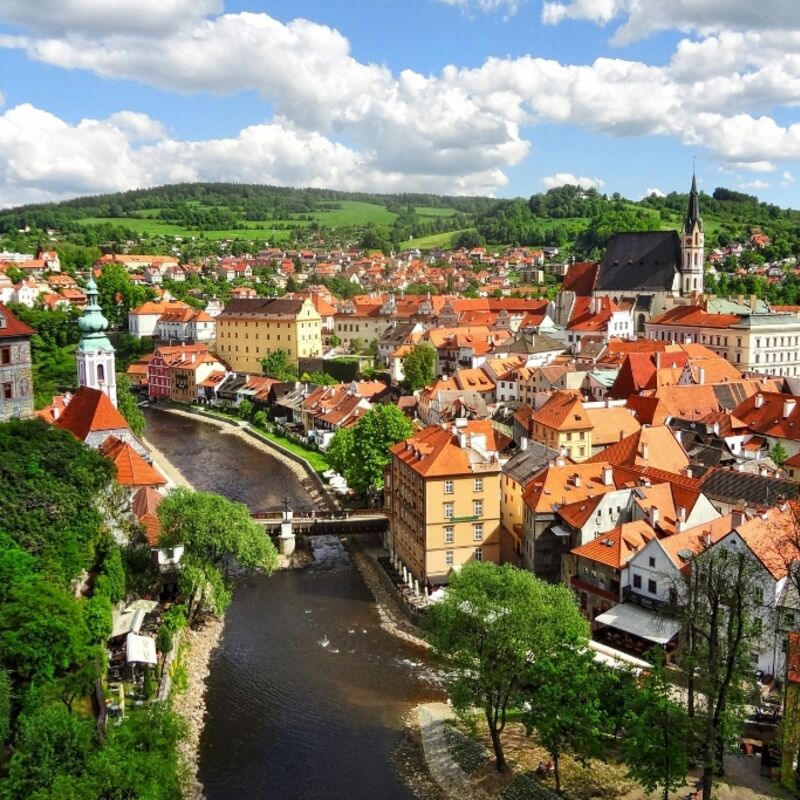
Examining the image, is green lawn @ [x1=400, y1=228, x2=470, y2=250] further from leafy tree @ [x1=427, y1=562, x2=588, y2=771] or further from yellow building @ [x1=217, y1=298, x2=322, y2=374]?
leafy tree @ [x1=427, y1=562, x2=588, y2=771]

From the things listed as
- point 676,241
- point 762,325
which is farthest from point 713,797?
point 676,241

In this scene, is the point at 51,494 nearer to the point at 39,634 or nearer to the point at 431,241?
the point at 39,634

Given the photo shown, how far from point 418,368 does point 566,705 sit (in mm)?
45473

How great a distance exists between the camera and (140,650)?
82.1 ft

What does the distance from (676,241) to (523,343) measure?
2562cm

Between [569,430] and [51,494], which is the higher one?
[569,430]

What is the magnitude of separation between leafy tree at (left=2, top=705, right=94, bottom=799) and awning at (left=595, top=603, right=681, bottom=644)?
49.6ft

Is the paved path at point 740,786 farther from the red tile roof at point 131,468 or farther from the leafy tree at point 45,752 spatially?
the red tile roof at point 131,468

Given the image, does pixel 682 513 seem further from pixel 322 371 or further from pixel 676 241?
pixel 676 241

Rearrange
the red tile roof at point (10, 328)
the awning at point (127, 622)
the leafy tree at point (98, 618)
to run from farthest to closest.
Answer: the red tile roof at point (10, 328) < the awning at point (127, 622) < the leafy tree at point (98, 618)

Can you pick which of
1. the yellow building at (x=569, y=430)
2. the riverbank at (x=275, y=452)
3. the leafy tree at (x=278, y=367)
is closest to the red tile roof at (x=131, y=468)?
the riverbank at (x=275, y=452)

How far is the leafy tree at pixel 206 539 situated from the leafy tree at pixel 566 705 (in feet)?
39.5

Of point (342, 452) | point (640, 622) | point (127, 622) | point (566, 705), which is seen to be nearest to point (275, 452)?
point (342, 452)

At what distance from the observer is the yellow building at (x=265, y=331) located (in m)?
82.2
